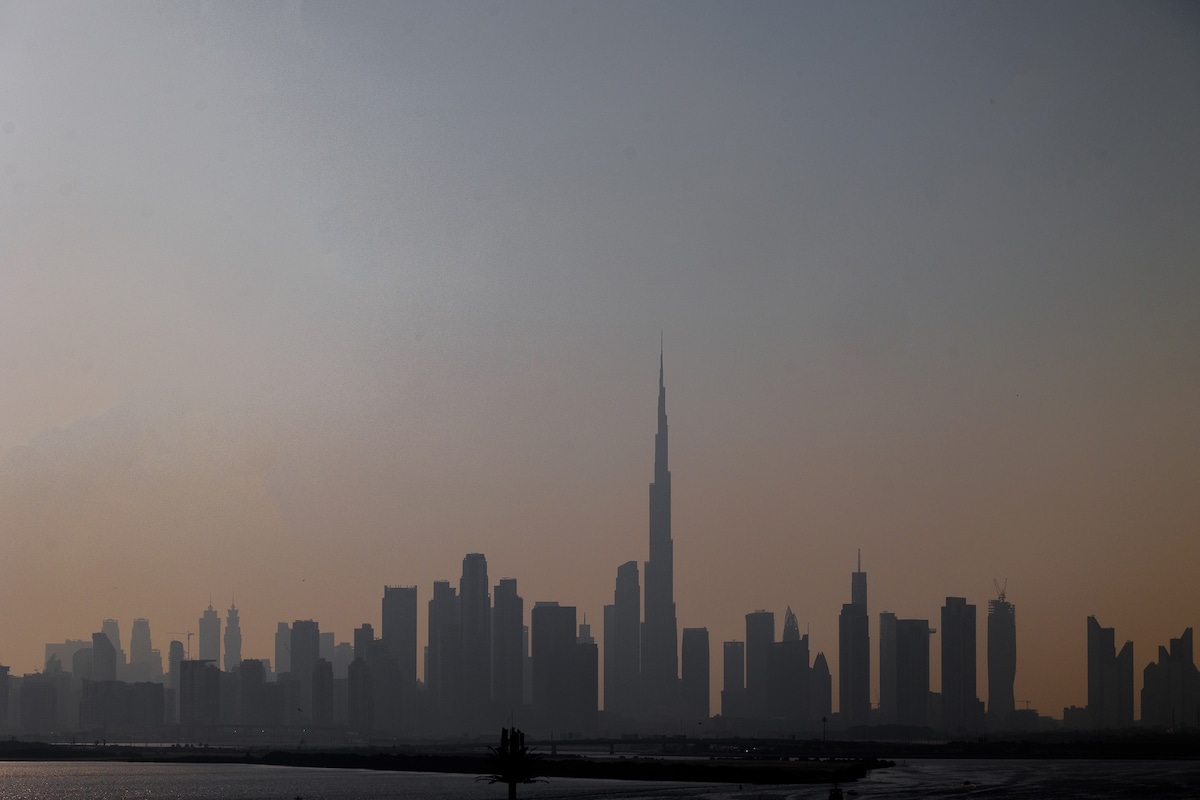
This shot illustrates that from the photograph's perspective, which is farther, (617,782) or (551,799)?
(617,782)

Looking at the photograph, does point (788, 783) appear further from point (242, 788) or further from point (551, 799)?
point (242, 788)

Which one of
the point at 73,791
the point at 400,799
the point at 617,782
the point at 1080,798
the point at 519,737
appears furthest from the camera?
the point at 73,791

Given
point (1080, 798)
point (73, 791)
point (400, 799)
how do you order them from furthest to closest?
point (73, 791) < point (400, 799) < point (1080, 798)

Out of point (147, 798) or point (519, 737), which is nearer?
point (519, 737)

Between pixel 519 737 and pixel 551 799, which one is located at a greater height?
pixel 519 737

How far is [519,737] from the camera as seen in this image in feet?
225

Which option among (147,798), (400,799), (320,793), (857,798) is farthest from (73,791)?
(857,798)

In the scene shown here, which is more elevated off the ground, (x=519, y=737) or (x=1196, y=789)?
(x=519, y=737)

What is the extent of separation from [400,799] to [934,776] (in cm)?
7699

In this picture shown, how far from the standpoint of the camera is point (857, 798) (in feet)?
461

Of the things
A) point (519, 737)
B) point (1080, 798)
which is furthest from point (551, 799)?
point (519, 737)

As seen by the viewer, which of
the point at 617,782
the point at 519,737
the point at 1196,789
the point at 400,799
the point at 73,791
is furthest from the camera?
the point at 73,791

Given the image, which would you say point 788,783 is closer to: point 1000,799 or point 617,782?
point 617,782

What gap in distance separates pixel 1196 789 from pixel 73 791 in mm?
147214
